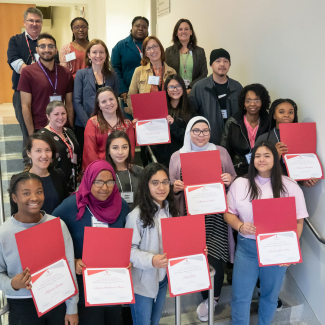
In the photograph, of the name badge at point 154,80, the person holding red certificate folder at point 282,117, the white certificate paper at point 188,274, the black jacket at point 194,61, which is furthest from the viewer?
the black jacket at point 194,61

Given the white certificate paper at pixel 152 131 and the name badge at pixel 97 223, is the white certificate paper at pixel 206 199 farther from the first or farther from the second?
the white certificate paper at pixel 152 131

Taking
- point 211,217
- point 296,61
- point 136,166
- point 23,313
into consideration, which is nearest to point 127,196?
point 136,166

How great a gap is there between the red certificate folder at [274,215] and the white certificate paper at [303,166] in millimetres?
544

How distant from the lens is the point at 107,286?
191 cm

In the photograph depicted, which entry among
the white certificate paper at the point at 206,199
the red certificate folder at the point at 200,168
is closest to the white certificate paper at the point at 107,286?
the white certificate paper at the point at 206,199

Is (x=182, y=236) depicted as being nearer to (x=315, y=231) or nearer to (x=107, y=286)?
(x=107, y=286)

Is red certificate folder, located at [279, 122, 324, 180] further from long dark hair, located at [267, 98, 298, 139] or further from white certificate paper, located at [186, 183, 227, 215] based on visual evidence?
white certificate paper, located at [186, 183, 227, 215]

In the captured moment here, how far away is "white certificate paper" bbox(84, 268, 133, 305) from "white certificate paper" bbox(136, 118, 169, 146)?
1.36 meters

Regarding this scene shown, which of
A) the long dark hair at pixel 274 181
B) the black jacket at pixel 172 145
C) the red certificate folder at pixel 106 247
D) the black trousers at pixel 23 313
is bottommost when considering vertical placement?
the black trousers at pixel 23 313

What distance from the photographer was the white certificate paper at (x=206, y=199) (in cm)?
238

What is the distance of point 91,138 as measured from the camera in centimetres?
301

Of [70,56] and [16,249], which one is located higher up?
[70,56]

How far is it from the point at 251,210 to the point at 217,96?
1.44m

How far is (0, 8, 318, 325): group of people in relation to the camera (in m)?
2.06
